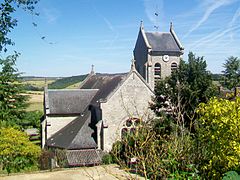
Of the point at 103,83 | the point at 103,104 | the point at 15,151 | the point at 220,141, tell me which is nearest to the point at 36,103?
the point at 103,83

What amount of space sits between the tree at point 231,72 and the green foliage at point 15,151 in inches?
2110

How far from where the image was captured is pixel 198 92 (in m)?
21.6

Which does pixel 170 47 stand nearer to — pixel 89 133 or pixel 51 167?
pixel 89 133

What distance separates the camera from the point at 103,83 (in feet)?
114

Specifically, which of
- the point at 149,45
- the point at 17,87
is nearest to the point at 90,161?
the point at 149,45

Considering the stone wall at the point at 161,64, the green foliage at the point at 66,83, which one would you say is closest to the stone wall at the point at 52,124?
the stone wall at the point at 161,64

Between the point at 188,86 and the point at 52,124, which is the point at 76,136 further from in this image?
the point at 188,86

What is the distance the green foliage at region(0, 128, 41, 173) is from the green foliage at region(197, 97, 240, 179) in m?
17.4

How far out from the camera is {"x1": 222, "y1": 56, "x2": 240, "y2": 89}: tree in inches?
2729

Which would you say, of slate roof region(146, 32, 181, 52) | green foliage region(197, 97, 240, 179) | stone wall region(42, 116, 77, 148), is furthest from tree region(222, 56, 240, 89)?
green foliage region(197, 97, 240, 179)

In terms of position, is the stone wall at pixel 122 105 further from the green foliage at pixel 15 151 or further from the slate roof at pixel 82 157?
the green foliage at pixel 15 151

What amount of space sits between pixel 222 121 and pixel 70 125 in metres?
22.8

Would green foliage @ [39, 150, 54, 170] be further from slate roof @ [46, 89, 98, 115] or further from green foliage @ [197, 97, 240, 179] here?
green foliage @ [197, 97, 240, 179]

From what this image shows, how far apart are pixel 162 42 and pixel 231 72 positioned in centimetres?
4104
